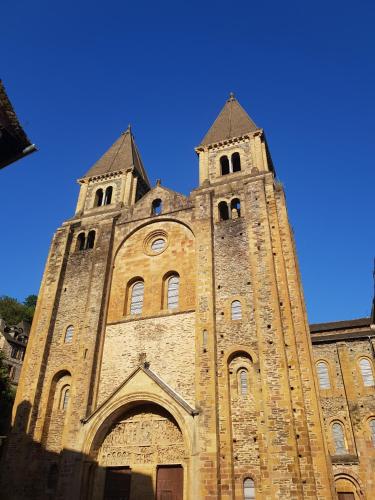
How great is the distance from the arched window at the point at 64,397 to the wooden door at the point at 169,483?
5.86m

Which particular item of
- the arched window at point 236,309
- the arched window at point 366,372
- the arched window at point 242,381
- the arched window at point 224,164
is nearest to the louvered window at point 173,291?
the arched window at point 236,309

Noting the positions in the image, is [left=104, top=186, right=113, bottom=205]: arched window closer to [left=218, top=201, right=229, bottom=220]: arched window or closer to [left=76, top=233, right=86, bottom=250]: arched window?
[left=76, top=233, right=86, bottom=250]: arched window

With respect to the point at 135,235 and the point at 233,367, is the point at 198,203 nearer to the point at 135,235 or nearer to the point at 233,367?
the point at 135,235

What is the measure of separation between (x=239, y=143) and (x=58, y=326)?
15.3 meters

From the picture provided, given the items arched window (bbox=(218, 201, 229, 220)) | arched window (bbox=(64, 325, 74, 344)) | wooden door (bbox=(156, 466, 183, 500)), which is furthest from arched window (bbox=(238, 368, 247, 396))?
arched window (bbox=(64, 325, 74, 344))

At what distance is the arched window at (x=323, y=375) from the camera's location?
2705cm

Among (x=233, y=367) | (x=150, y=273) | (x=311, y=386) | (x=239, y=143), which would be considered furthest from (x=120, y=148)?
(x=311, y=386)

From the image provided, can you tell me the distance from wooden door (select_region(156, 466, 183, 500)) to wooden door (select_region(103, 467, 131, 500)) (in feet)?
4.62

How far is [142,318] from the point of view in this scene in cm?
2064

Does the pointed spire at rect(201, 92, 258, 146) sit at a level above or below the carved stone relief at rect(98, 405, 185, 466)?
above

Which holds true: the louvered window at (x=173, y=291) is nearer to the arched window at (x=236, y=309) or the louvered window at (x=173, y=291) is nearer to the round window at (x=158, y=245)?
the round window at (x=158, y=245)

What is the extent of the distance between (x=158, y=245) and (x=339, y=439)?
16.0m

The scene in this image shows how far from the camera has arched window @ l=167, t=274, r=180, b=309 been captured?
21047 millimetres

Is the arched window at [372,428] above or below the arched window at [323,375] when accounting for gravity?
below
